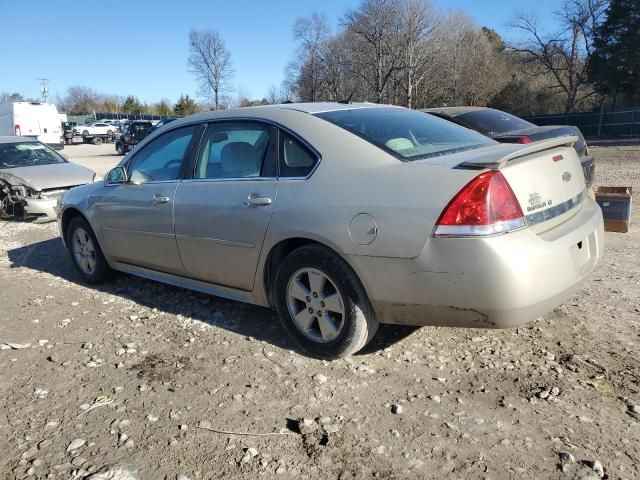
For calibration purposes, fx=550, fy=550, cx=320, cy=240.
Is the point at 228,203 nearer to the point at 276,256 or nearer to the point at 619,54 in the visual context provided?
the point at 276,256

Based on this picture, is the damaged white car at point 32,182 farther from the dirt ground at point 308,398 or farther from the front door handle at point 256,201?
the front door handle at point 256,201

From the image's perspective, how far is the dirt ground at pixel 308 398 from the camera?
98.9 inches

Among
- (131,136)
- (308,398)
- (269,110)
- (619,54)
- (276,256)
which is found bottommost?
(308,398)

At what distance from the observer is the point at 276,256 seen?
11.9 feet

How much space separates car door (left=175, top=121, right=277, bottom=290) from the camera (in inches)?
144

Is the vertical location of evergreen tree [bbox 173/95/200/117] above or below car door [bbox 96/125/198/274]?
above

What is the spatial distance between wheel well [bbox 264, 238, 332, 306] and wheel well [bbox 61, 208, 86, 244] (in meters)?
2.70

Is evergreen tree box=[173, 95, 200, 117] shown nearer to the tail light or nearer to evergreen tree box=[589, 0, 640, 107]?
evergreen tree box=[589, 0, 640, 107]

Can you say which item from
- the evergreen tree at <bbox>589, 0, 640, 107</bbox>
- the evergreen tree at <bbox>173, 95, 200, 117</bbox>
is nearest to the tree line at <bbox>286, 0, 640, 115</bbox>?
the evergreen tree at <bbox>589, 0, 640, 107</bbox>

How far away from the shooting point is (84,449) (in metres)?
2.68

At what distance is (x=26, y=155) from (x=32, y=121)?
2291 centimetres

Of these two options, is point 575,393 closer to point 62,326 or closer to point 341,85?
point 62,326

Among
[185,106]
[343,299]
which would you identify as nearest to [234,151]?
[343,299]

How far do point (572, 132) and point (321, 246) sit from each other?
18.3 ft
